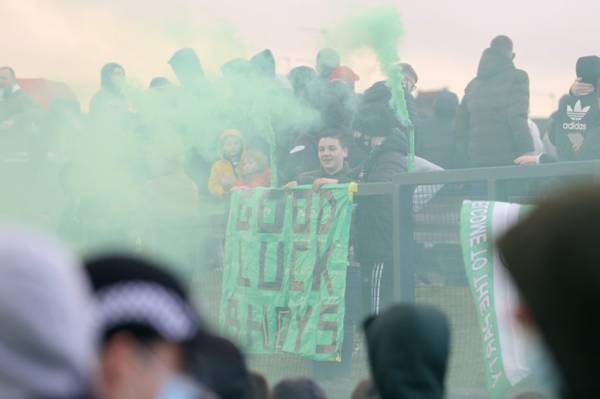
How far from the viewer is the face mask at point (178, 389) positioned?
66.2 inches

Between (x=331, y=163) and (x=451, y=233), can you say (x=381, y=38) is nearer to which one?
(x=331, y=163)

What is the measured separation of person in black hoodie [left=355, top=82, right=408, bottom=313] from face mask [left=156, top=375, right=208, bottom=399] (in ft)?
19.5

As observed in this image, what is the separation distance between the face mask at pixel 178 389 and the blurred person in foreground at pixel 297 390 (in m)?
1.94

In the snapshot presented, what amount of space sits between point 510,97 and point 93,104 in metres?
4.86

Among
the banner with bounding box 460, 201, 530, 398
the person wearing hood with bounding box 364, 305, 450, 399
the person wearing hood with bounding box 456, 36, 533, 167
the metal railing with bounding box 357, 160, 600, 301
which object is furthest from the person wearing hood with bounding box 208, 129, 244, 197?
the person wearing hood with bounding box 364, 305, 450, 399

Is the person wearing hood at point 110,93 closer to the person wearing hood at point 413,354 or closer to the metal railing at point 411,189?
the metal railing at point 411,189

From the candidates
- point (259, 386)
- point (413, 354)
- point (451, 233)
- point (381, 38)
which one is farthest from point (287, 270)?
point (413, 354)

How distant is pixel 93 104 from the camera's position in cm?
1224

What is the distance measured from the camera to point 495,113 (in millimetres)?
8922

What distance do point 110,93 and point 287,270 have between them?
4.42m

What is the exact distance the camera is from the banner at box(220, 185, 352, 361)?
8141mm

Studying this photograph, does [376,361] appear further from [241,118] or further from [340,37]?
[340,37]

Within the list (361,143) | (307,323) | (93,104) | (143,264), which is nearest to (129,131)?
(93,104)

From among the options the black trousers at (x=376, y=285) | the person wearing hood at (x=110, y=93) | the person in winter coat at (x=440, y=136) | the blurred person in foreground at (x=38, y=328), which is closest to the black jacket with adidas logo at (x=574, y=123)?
the person in winter coat at (x=440, y=136)
